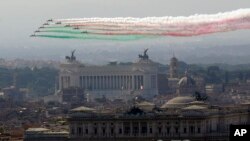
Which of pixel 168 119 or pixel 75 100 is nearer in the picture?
pixel 168 119

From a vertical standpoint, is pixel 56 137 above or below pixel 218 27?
below

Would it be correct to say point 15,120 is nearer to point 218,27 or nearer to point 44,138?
point 44,138

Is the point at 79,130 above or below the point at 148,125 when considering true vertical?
below

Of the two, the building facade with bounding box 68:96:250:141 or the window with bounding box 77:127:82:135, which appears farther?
the window with bounding box 77:127:82:135

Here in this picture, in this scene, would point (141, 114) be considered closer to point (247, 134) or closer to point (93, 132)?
point (93, 132)

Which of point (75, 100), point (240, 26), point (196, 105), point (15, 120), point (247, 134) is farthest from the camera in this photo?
point (75, 100)

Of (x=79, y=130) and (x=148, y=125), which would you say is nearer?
(x=148, y=125)

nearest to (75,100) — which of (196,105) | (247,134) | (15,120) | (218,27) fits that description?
(15,120)

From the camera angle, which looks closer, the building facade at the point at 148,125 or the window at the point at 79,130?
the building facade at the point at 148,125

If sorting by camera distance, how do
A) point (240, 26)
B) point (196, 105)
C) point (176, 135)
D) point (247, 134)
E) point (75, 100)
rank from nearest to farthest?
point (247, 134)
point (240, 26)
point (176, 135)
point (196, 105)
point (75, 100)
